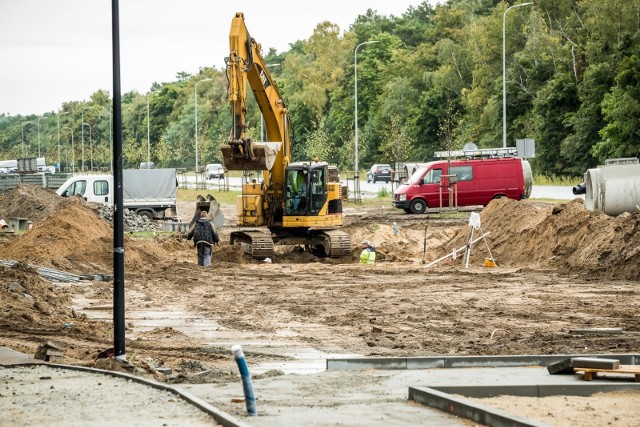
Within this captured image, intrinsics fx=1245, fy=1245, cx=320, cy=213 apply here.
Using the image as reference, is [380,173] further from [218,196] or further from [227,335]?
[227,335]

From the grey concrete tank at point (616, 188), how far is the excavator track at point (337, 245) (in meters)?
7.02

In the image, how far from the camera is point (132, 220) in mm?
49781

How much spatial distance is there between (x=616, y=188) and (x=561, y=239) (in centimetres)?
200

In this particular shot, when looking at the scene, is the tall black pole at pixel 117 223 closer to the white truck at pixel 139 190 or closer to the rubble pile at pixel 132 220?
the rubble pile at pixel 132 220

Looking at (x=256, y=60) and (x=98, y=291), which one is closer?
(x=98, y=291)

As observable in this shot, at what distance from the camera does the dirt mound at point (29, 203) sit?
169ft

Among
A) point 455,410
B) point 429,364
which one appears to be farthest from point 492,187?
point 455,410

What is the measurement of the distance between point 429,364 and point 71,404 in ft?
15.4

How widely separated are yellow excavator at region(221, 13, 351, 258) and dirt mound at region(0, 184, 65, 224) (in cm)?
1727

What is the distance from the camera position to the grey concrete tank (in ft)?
104

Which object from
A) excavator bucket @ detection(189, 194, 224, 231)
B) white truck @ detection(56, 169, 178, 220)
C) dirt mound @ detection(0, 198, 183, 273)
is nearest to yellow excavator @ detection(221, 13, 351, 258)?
excavator bucket @ detection(189, 194, 224, 231)

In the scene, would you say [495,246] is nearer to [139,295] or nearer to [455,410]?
[139,295]

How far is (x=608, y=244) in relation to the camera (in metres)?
29.1

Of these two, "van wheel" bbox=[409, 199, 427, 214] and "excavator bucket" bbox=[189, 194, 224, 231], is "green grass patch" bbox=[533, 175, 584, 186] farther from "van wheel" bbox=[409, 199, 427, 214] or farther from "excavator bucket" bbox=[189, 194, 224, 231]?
"excavator bucket" bbox=[189, 194, 224, 231]
